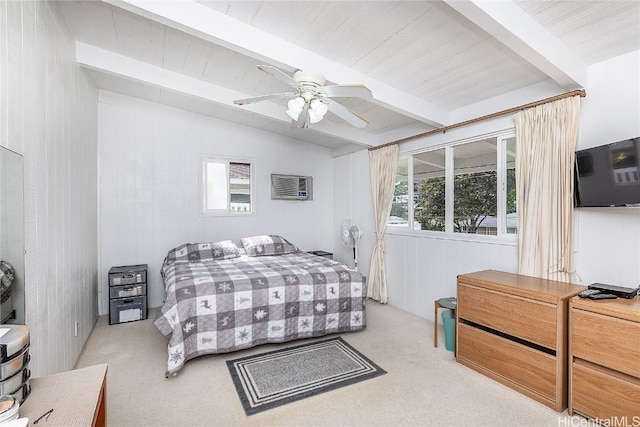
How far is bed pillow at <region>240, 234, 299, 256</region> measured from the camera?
14.1 ft

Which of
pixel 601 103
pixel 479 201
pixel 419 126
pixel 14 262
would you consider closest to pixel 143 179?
pixel 14 262

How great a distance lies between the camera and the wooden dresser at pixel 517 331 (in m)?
2.05

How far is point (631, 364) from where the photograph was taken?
174 centimetres

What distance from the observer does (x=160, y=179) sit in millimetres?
4215

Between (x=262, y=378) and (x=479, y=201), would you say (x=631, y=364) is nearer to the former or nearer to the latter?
(x=479, y=201)

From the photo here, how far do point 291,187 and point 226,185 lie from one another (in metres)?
1.02

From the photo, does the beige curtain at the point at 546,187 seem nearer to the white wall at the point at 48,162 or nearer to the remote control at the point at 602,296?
the remote control at the point at 602,296

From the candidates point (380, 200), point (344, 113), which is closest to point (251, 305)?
point (344, 113)

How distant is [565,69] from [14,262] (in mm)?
3411

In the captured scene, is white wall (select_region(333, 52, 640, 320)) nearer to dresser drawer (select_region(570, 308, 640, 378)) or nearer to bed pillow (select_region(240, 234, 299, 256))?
dresser drawer (select_region(570, 308, 640, 378))

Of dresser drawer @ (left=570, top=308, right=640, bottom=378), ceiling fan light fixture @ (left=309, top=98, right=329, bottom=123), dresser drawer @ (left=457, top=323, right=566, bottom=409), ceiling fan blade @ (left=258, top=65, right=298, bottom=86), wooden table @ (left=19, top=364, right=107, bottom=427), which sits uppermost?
ceiling fan blade @ (left=258, top=65, right=298, bottom=86)

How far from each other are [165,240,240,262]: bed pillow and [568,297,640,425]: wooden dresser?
11.4 ft

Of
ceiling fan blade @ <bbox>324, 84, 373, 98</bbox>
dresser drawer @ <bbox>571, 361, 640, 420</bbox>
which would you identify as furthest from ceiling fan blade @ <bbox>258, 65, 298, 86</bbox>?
dresser drawer @ <bbox>571, 361, 640, 420</bbox>

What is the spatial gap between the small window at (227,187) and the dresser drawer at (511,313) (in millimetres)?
3269
